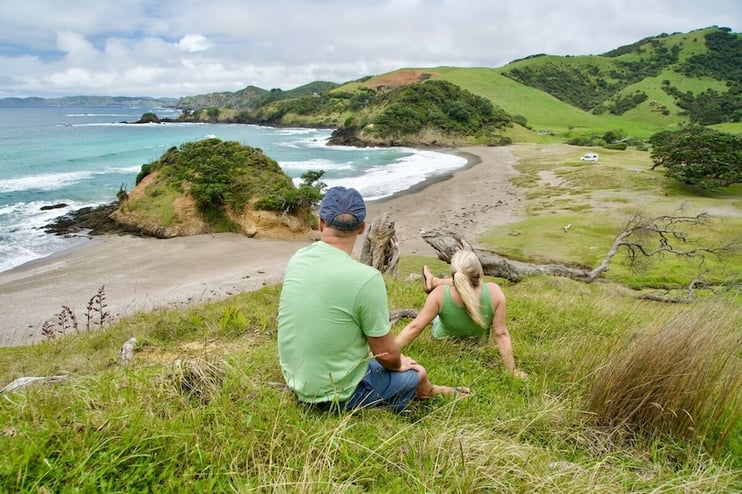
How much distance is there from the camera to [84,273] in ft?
62.7

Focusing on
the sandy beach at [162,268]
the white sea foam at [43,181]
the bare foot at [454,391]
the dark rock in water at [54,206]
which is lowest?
the sandy beach at [162,268]

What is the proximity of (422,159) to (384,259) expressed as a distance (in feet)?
169

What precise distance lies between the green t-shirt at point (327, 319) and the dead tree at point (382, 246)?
25.0 feet

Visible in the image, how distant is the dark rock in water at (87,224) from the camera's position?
83.9 feet

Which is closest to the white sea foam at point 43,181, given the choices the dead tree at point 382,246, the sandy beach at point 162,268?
the sandy beach at point 162,268

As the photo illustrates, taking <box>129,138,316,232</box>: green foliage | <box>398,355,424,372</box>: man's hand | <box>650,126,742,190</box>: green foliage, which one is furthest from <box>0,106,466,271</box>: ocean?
<box>398,355,424,372</box>: man's hand

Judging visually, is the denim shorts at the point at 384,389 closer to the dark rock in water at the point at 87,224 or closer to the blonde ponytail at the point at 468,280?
the blonde ponytail at the point at 468,280

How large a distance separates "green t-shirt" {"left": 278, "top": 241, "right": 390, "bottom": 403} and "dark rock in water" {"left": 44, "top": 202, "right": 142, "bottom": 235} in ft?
87.7

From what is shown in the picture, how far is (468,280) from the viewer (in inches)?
174

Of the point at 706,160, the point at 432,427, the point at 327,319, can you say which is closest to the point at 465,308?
the point at 432,427

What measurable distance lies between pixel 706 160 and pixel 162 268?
4252 cm

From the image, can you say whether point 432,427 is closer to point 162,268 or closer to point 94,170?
point 162,268

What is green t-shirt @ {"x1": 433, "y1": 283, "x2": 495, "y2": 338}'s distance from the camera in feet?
14.9

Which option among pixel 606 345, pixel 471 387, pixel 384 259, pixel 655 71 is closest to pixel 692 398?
pixel 606 345
